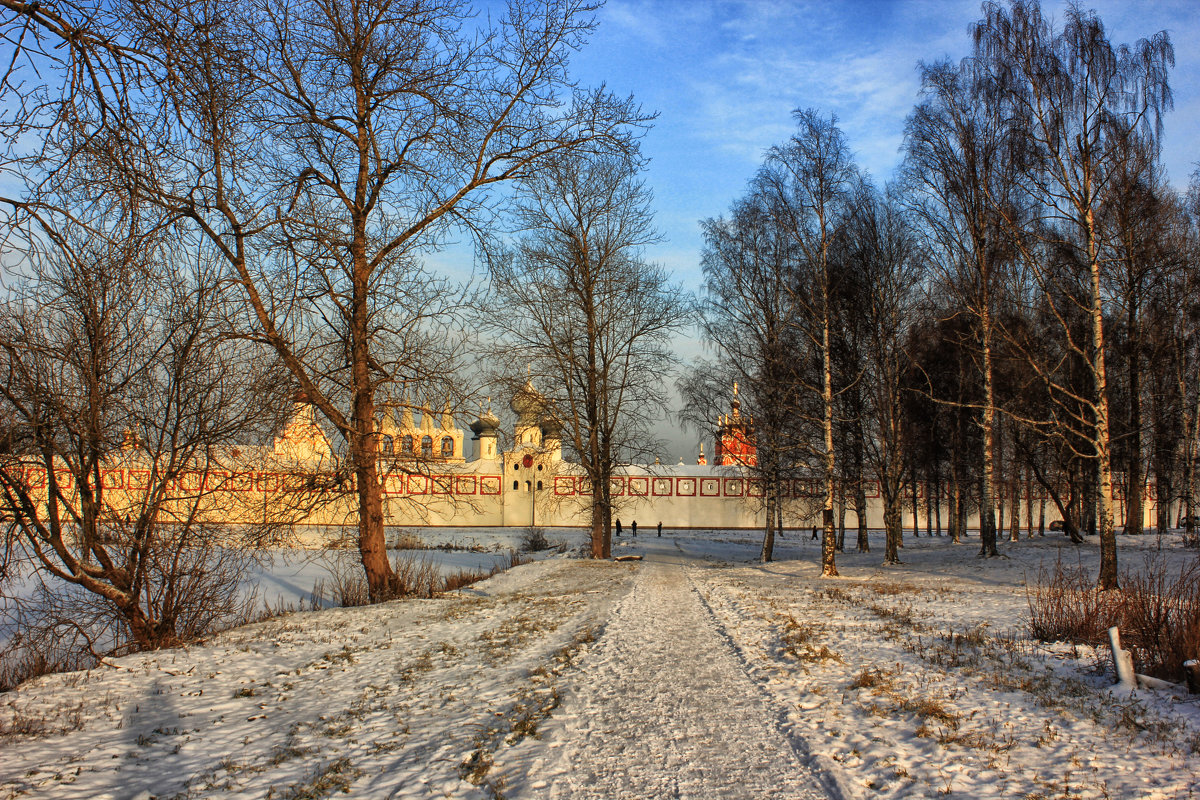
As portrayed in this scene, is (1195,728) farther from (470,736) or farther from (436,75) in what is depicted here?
(436,75)

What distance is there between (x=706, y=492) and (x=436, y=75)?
45765 mm

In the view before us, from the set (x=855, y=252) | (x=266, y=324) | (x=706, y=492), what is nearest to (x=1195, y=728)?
(x=266, y=324)

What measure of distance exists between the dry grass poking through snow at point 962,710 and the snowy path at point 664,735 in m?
0.29

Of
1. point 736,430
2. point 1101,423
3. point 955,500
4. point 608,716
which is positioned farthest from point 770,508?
point 608,716

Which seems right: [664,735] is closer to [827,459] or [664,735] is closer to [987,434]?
[827,459]

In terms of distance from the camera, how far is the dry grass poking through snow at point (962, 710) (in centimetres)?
405

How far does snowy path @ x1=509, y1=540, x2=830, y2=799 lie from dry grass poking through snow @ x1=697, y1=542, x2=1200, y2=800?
291mm

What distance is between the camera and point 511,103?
11.1m

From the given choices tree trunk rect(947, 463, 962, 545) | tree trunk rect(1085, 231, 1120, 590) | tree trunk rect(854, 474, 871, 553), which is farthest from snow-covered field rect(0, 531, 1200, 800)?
tree trunk rect(947, 463, 962, 545)

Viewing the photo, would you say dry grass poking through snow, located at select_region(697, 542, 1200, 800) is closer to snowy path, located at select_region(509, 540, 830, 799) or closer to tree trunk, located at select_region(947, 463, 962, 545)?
snowy path, located at select_region(509, 540, 830, 799)

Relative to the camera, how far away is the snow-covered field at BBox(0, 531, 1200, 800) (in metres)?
4.10

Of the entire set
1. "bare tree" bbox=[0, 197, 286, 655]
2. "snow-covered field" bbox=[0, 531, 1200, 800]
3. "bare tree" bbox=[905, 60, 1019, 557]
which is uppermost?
"bare tree" bbox=[905, 60, 1019, 557]

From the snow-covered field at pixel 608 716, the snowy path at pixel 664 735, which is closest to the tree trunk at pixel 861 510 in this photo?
the snow-covered field at pixel 608 716

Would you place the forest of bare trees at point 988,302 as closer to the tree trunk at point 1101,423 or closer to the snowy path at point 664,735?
the tree trunk at point 1101,423
